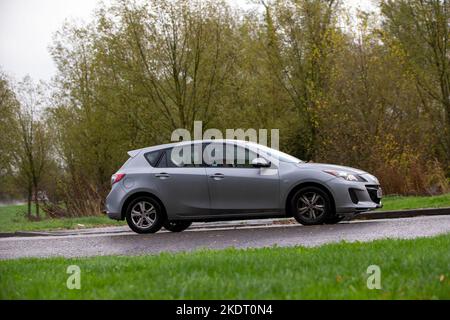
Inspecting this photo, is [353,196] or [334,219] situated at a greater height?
[353,196]

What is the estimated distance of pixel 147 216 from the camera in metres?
13.9

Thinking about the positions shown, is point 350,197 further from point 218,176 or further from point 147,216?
point 147,216

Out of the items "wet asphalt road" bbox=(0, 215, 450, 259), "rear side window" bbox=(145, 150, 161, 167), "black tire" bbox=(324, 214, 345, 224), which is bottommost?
"wet asphalt road" bbox=(0, 215, 450, 259)

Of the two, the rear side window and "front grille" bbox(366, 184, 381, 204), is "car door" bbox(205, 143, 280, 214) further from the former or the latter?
"front grille" bbox(366, 184, 381, 204)

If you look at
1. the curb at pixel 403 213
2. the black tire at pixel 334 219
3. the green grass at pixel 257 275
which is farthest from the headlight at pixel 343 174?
the green grass at pixel 257 275

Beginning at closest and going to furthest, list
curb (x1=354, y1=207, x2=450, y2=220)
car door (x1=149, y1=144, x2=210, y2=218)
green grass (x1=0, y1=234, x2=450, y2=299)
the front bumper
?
green grass (x1=0, y1=234, x2=450, y2=299) < the front bumper < car door (x1=149, y1=144, x2=210, y2=218) < curb (x1=354, y1=207, x2=450, y2=220)

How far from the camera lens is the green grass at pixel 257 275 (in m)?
5.95

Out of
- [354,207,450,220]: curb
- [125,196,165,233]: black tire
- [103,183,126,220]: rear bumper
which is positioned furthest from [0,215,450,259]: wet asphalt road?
[354,207,450,220]: curb

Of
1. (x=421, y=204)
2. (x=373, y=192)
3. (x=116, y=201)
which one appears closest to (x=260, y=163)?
(x=373, y=192)

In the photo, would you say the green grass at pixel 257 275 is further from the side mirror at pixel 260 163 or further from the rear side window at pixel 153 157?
the rear side window at pixel 153 157

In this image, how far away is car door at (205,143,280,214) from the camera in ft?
43.8

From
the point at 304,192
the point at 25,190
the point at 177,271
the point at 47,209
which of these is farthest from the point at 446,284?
the point at 25,190

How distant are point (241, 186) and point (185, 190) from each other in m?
1.06

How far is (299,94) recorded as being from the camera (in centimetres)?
3366
